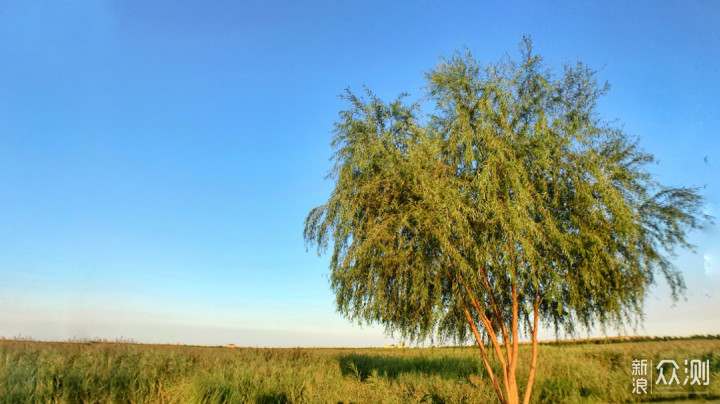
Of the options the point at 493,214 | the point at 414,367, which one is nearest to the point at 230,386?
the point at 493,214

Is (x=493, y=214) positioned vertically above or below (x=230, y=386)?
above

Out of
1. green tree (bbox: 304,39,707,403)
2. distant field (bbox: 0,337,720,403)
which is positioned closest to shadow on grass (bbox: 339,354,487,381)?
distant field (bbox: 0,337,720,403)

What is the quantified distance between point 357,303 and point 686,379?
563 inches

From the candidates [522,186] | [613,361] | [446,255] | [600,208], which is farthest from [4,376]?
[613,361]

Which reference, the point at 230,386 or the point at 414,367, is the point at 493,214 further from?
the point at 414,367

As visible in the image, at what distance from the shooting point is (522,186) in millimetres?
12227

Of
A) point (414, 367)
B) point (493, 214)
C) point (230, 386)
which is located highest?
point (493, 214)

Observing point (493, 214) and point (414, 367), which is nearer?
→ point (493, 214)

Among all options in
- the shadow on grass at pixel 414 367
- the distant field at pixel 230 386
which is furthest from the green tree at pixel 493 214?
the shadow on grass at pixel 414 367

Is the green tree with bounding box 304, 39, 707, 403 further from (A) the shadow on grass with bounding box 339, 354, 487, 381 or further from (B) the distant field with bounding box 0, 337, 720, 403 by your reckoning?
(A) the shadow on grass with bounding box 339, 354, 487, 381

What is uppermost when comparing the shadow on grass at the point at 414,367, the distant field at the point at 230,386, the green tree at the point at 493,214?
the green tree at the point at 493,214

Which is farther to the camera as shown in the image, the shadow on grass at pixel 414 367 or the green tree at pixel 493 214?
the shadow on grass at pixel 414 367

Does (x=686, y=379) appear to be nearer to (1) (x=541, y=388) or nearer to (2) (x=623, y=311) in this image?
(1) (x=541, y=388)

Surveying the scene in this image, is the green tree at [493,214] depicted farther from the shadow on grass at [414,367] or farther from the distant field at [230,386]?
the shadow on grass at [414,367]
